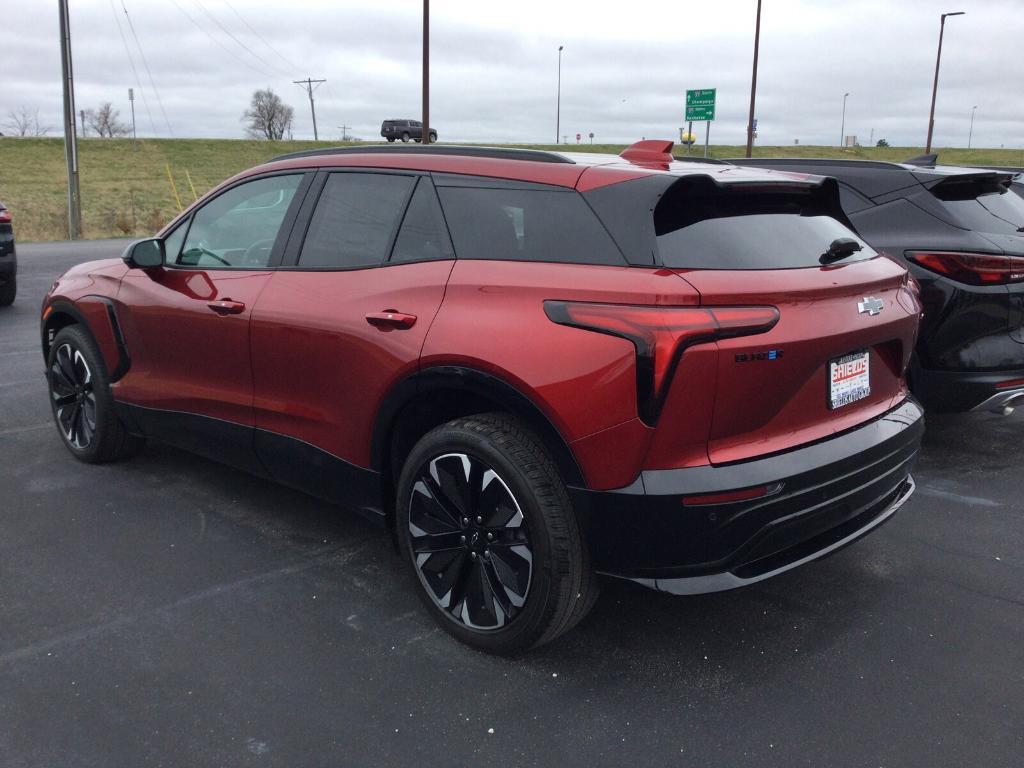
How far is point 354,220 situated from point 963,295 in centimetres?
319

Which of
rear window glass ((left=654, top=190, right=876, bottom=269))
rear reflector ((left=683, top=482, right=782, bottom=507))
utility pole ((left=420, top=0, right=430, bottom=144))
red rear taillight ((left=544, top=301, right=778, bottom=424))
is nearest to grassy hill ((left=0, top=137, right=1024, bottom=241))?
utility pole ((left=420, top=0, right=430, bottom=144))

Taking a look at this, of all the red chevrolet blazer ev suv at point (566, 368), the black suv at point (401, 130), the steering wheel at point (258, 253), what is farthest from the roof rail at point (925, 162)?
the black suv at point (401, 130)

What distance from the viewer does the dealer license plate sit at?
291 centimetres

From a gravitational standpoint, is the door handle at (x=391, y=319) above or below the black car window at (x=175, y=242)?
below

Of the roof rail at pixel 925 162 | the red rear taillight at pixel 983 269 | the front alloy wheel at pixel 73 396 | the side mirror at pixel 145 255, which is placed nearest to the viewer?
the side mirror at pixel 145 255

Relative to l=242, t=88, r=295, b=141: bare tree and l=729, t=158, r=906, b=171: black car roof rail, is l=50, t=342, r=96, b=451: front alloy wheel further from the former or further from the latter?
l=242, t=88, r=295, b=141: bare tree

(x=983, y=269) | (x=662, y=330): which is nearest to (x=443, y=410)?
(x=662, y=330)

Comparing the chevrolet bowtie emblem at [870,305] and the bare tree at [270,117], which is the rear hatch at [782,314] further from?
the bare tree at [270,117]

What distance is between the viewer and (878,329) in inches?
121

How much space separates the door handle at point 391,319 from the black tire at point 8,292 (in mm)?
9425

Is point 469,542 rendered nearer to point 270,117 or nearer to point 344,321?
point 344,321

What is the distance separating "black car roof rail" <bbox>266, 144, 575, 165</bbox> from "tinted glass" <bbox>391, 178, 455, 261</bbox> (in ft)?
0.67

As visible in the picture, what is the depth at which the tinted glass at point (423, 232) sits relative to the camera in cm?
322

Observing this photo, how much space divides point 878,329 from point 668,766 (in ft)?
5.20
